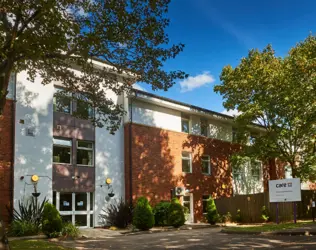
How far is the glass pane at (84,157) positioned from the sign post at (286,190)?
30.8 ft

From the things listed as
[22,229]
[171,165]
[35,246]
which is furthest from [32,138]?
[171,165]

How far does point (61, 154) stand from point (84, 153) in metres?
1.48

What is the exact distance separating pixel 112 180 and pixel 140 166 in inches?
72.1

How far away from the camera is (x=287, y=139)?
2586 cm

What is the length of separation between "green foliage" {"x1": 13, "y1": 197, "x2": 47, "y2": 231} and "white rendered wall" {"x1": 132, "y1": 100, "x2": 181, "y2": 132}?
7.75 metres

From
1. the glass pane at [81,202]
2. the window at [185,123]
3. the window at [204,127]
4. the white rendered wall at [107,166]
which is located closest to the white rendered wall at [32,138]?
the glass pane at [81,202]

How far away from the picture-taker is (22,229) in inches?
669

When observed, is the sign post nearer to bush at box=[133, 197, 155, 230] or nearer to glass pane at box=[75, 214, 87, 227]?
bush at box=[133, 197, 155, 230]

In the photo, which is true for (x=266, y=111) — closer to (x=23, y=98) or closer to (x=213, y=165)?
(x=213, y=165)

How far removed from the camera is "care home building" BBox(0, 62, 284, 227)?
744 inches

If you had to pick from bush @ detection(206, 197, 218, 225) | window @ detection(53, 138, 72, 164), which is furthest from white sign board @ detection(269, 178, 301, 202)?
window @ detection(53, 138, 72, 164)

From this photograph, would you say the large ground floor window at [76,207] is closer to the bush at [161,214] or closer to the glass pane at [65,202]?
the glass pane at [65,202]

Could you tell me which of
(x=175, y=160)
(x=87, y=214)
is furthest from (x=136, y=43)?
(x=175, y=160)

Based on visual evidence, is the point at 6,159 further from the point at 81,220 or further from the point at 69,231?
the point at 81,220
